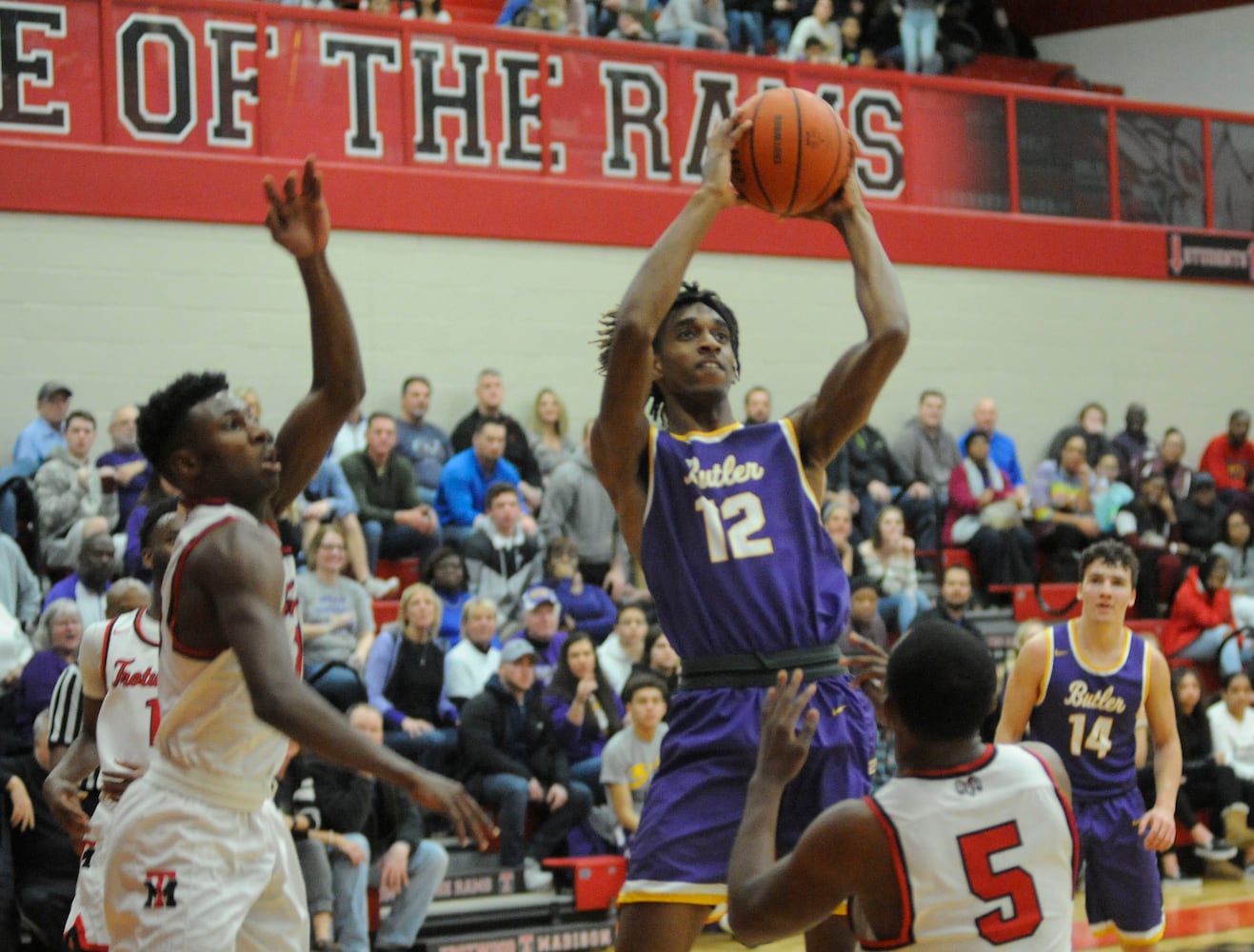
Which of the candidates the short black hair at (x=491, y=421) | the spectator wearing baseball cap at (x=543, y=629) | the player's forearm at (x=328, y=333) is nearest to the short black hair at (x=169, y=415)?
the player's forearm at (x=328, y=333)

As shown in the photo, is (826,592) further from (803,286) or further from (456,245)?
(803,286)

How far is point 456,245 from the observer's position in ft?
44.0

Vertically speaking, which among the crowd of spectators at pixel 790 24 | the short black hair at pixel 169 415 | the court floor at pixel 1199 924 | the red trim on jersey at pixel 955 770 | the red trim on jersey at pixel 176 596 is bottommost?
the court floor at pixel 1199 924

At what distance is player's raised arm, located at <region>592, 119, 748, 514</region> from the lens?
3842 millimetres

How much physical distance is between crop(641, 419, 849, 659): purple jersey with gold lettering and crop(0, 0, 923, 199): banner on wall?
30.5ft

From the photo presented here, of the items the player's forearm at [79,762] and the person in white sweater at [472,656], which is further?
the person in white sweater at [472,656]

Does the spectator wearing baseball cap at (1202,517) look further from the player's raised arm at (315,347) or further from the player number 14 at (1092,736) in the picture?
the player's raised arm at (315,347)

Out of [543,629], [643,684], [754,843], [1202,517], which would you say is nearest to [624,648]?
[543,629]

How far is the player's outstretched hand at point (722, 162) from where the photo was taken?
13.0ft

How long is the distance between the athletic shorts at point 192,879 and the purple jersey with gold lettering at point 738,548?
1079 millimetres

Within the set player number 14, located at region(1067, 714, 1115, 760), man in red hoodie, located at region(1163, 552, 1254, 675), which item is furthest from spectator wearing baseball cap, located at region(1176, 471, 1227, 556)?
player number 14, located at region(1067, 714, 1115, 760)

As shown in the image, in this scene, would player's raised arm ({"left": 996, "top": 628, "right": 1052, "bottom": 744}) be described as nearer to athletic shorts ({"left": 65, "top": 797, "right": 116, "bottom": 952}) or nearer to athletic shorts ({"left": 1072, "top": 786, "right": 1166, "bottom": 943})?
athletic shorts ({"left": 1072, "top": 786, "right": 1166, "bottom": 943})

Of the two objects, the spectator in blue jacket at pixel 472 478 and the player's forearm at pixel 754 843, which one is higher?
the spectator in blue jacket at pixel 472 478

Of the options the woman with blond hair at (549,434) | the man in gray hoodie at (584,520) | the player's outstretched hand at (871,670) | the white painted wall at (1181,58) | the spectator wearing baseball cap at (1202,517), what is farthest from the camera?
the white painted wall at (1181,58)
